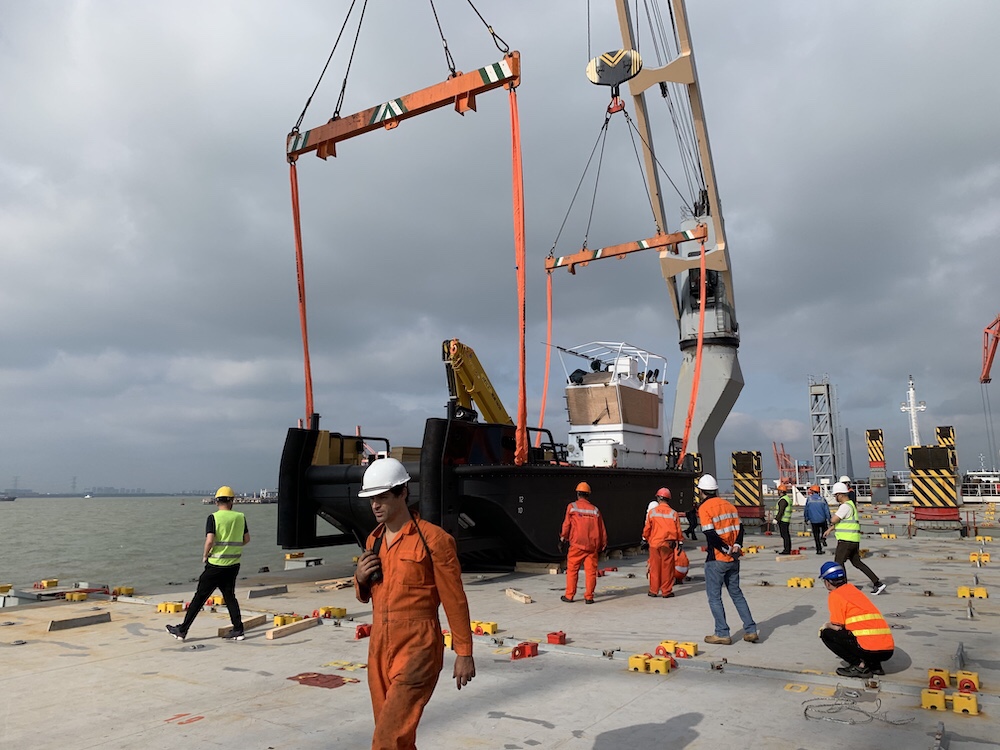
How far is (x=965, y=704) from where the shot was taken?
3.91 m

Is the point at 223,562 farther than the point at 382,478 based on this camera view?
Yes

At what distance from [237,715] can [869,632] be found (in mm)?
4135

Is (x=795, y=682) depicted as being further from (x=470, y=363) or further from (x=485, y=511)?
(x=470, y=363)

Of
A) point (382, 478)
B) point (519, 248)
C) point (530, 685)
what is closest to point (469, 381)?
point (519, 248)

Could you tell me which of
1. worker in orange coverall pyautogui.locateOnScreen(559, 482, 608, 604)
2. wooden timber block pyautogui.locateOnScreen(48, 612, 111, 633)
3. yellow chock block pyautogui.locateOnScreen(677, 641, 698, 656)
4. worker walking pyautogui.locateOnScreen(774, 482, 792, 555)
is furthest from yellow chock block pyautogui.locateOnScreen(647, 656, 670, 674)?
worker walking pyautogui.locateOnScreen(774, 482, 792, 555)

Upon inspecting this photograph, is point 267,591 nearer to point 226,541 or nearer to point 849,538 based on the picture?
point 226,541

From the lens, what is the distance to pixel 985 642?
5848 millimetres

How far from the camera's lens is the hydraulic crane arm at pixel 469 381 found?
40.5ft

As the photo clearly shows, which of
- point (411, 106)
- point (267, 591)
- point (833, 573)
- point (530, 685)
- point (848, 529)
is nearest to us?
point (530, 685)

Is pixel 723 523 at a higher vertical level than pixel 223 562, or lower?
higher

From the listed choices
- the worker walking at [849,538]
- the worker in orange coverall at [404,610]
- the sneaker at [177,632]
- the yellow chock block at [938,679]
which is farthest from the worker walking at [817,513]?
the worker in orange coverall at [404,610]

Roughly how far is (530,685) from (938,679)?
2.60 metres

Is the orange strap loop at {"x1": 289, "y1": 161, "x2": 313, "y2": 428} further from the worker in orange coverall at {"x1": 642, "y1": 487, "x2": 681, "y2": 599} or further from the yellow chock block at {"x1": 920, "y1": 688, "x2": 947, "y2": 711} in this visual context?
the yellow chock block at {"x1": 920, "y1": 688, "x2": 947, "y2": 711}

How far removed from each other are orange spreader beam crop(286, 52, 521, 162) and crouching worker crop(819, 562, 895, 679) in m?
7.79
